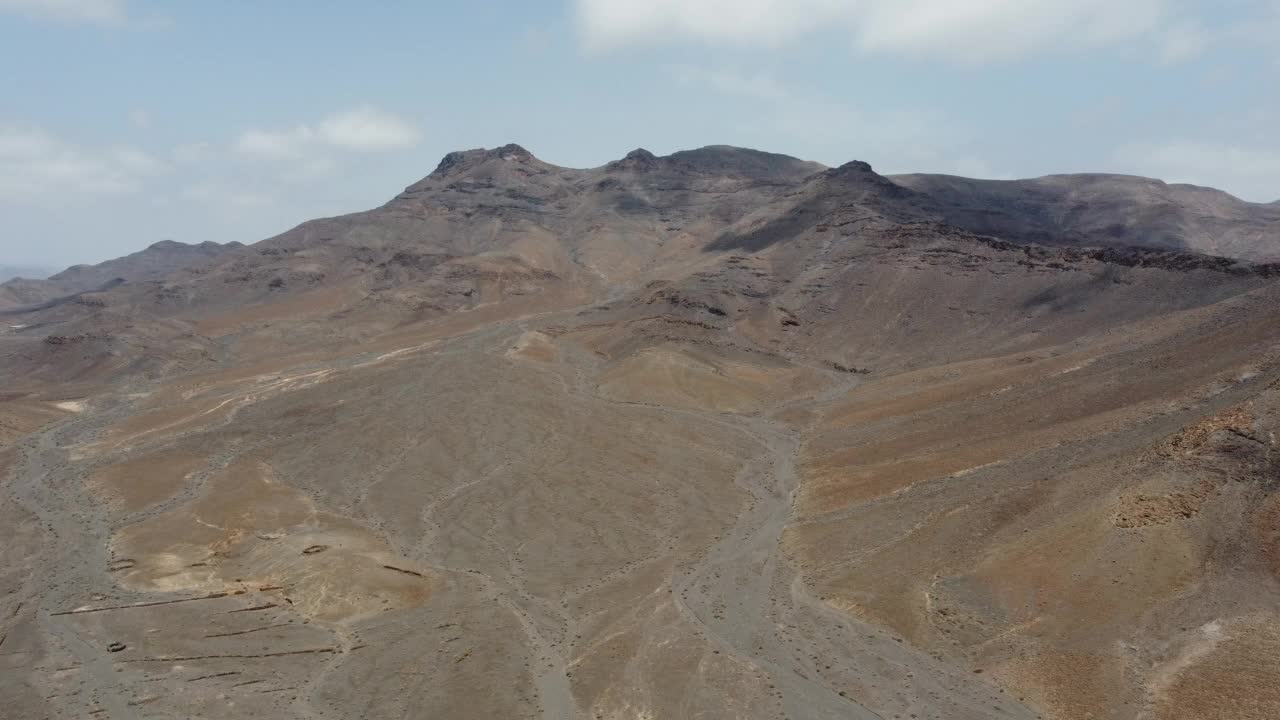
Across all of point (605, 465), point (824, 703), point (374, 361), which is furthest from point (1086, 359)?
point (374, 361)

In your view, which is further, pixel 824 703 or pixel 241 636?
pixel 241 636

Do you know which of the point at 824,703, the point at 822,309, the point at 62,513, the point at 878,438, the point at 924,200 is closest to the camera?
the point at 824,703

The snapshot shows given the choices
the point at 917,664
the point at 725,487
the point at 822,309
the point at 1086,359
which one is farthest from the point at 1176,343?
the point at 822,309

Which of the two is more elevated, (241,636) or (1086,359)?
(1086,359)

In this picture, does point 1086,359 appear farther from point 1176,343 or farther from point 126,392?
point 126,392

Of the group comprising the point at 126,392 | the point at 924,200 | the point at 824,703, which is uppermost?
the point at 924,200

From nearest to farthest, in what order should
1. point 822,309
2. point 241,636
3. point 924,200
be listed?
point 241,636 < point 822,309 < point 924,200

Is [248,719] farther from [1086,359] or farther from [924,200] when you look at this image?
[924,200]
